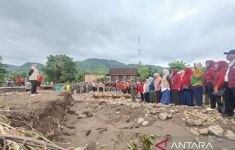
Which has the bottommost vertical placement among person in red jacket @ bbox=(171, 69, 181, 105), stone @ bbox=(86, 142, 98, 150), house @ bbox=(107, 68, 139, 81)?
stone @ bbox=(86, 142, 98, 150)

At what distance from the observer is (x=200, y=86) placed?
920 cm

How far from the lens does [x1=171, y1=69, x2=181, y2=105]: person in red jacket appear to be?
9.90m

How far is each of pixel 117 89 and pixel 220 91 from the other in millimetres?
19330

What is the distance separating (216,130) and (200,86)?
2797mm

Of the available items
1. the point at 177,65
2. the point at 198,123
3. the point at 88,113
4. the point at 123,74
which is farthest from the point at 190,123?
the point at 123,74

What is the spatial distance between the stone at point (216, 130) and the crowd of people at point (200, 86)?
723 mm

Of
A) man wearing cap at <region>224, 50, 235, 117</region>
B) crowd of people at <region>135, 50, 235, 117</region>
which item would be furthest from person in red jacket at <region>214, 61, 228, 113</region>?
man wearing cap at <region>224, 50, 235, 117</region>

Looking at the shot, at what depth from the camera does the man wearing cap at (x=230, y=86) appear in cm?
667

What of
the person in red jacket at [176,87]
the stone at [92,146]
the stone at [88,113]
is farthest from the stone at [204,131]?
the stone at [88,113]

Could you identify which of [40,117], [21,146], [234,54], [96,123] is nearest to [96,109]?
[96,123]

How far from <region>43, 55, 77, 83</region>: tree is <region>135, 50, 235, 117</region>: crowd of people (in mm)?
42483

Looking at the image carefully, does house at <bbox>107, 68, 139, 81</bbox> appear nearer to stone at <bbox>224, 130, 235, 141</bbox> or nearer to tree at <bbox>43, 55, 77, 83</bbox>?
tree at <bbox>43, 55, 77, 83</bbox>

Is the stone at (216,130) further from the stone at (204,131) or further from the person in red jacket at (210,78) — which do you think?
the person in red jacket at (210,78)

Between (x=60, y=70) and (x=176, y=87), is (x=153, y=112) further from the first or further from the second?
(x=60, y=70)
